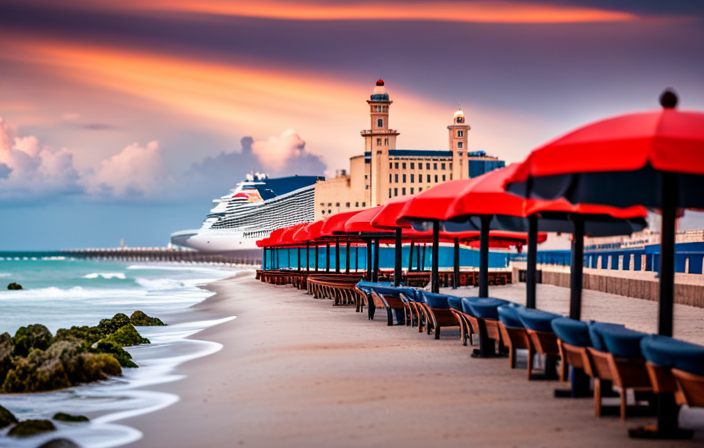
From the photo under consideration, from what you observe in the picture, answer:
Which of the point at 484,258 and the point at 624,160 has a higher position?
the point at 624,160

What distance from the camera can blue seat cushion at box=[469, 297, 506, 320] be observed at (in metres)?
8.81

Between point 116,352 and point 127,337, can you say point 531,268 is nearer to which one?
point 116,352

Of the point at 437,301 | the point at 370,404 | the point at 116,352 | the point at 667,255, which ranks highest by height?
the point at 667,255

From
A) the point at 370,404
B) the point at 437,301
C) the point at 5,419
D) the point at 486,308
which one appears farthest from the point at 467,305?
the point at 5,419

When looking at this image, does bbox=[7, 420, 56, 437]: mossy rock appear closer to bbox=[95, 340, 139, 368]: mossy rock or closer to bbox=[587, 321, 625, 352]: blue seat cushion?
bbox=[95, 340, 139, 368]: mossy rock

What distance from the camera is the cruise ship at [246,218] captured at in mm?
135375

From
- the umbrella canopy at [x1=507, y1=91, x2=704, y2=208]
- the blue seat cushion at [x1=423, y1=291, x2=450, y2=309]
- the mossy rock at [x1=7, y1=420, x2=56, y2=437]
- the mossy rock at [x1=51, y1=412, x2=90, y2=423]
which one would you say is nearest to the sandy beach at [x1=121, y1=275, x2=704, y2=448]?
the mossy rock at [x1=51, y1=412, x2=90, y2=423]

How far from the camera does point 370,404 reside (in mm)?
6711

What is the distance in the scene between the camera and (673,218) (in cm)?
622

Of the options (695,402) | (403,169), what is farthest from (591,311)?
(403,169)

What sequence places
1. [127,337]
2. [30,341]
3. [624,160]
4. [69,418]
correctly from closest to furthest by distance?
[624,160], [69,418], [30,341], [127,337]

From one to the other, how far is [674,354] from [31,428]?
471 centimetres

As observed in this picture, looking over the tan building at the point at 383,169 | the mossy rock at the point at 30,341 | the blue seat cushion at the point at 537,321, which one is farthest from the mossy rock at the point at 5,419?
the tan building at the point at 383,169

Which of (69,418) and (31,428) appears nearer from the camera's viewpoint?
(31,428)
